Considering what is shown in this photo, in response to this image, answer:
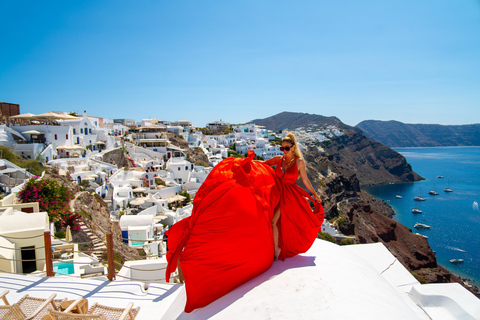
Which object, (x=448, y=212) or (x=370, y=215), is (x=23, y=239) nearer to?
(x=370, y=215)

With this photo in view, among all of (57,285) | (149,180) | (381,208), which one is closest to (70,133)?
(149,180)

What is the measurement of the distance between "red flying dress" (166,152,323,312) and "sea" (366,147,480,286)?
150 ft

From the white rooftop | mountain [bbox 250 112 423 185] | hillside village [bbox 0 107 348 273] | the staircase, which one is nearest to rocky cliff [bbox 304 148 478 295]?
hillside village [bbox 0 107 348 273]

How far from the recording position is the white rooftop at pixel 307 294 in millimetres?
2486

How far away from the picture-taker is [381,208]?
2761 inches

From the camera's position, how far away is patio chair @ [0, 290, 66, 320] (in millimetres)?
3549

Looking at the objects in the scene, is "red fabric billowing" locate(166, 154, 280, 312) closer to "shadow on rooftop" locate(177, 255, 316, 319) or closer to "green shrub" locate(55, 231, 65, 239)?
"shadow on rooftop" locate(177, 255, 316, 319)

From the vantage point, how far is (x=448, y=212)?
64750mm

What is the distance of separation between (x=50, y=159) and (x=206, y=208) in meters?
29.1

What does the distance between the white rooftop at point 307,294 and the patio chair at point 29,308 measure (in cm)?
47

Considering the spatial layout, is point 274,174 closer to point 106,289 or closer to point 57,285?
point 106,289

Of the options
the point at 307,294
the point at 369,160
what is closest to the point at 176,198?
the point at 307,294

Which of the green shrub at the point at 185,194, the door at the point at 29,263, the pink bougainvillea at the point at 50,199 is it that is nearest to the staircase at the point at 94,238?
the pink bougainvillea at the point at 50,199

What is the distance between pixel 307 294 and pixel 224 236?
3.17 feet
